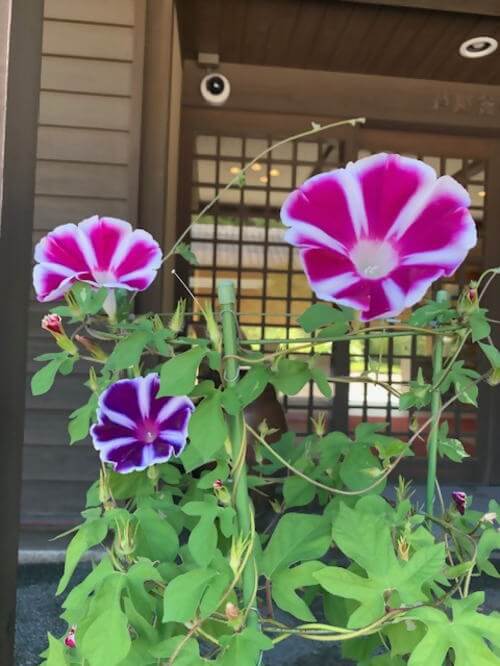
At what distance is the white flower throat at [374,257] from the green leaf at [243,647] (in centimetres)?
35

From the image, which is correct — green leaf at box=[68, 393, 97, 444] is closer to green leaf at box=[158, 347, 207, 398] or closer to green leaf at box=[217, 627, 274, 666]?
green leaf at box=[158, 347, 207, 398]

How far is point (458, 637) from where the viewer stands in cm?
54

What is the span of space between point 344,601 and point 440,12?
9.02ft

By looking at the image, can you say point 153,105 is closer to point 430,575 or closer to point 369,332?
point 369,332

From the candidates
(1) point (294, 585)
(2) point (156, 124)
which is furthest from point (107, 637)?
(2) point (156, 124)

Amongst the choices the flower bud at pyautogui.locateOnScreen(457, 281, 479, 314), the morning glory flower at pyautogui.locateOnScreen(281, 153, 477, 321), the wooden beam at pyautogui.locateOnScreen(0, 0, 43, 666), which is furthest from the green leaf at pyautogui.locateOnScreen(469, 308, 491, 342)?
the wooden beam at pyautogui.locateOnScreen(0, 0, 43, 666)

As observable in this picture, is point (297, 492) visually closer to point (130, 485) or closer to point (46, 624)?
point (130, 485)

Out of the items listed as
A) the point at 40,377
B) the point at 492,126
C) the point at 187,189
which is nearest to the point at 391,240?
the point at 40,377

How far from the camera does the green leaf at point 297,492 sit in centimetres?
78

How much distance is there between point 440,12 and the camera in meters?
2.68

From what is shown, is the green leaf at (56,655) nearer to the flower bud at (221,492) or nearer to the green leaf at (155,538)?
the green leaf at (155,538)

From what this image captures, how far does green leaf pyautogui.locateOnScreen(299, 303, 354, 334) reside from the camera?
2.10 ft

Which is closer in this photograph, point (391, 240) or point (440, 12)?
point (391, 240)

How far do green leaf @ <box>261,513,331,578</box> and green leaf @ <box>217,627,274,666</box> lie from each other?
3.6 inches
